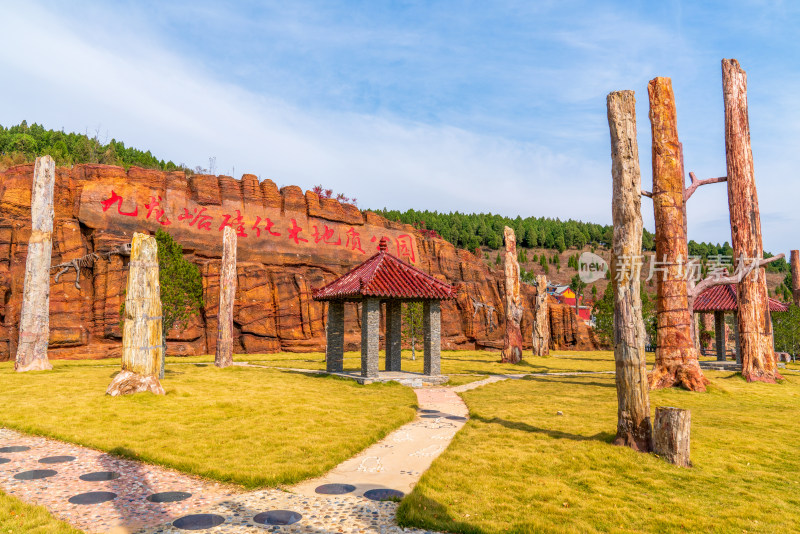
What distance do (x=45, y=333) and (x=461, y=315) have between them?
25.1 m

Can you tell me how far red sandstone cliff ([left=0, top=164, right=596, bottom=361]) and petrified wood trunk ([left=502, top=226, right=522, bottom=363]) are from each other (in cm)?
897

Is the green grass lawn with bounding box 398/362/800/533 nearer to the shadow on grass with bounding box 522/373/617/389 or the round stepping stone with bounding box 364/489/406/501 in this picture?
the round stepping stone with bounding box 364/489/406/501

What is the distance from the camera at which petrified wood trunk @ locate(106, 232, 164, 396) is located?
12000 millimetres

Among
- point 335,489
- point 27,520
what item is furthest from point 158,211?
point 335,489

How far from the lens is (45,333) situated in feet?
57.0

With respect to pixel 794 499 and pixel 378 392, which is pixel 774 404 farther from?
pixel 378 392

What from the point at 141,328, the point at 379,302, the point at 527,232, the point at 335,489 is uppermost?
the point at 527,232

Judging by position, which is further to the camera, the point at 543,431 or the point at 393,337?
the point at 393,337

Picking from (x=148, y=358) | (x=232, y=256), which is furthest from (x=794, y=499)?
(x=232, y=256)

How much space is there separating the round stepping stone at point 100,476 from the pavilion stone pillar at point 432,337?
38.7 feet

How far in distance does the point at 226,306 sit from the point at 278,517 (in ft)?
55.4

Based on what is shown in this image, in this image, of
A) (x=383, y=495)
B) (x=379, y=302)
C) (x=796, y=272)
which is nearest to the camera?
(x=383, y=495)

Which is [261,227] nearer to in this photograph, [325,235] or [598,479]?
[325,235]

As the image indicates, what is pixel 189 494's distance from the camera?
5668mm
